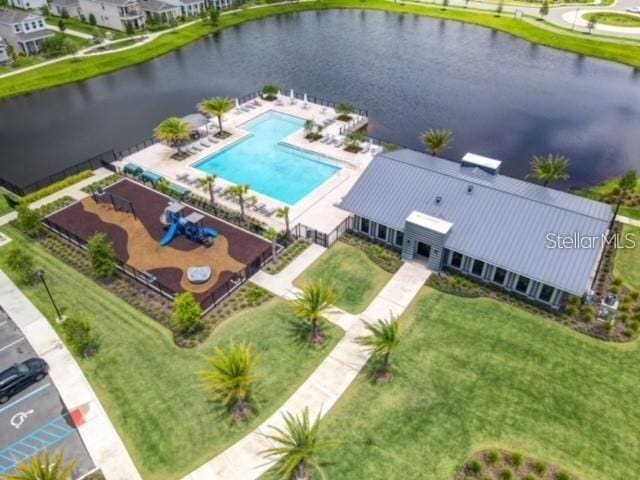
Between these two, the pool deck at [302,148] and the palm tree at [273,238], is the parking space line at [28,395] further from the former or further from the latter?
the pool deck at [302,148]

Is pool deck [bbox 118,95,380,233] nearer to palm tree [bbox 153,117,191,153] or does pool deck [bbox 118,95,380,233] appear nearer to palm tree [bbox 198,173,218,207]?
palm tree [bbox 198,173,218,207]

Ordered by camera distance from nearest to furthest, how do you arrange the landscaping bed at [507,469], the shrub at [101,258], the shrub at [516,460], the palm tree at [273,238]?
the landscaping bed at [507,469], the shrub at [516,460], the shrub at [101,258], the palm tree at [273,238]

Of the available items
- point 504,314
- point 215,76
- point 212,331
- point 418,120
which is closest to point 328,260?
point 212,331

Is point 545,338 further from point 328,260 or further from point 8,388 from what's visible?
point 8,388

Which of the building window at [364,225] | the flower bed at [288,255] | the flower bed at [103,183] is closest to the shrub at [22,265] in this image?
the flower bed at [103,183]

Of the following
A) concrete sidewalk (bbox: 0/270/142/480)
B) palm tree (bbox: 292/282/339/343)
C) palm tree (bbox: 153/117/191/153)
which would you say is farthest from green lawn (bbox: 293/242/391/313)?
palm tree (bbox: 153/117/191/153)

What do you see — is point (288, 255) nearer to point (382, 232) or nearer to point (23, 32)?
point (382, 232)

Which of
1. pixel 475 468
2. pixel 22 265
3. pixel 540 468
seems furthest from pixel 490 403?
pixel 22 265
